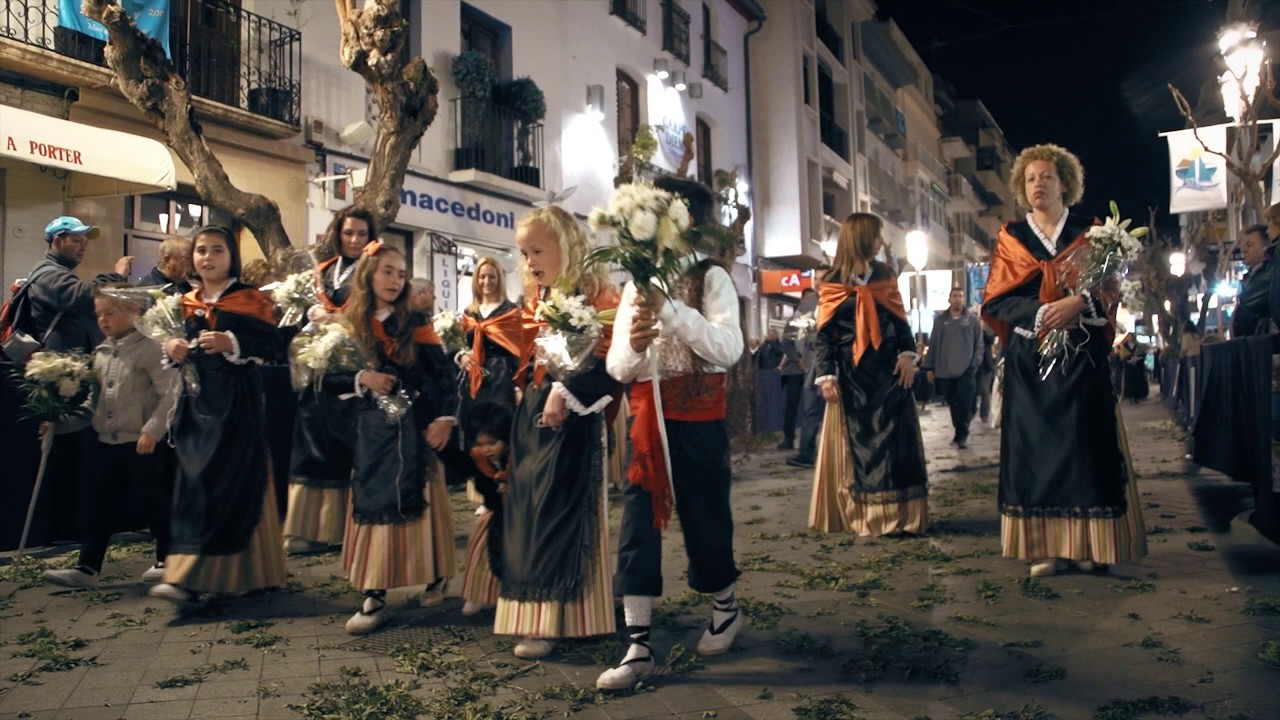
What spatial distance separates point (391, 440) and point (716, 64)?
2513 centimetres

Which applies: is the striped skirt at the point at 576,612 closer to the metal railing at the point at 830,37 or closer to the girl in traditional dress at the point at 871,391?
the girl in traditional dress at the point at 871,391

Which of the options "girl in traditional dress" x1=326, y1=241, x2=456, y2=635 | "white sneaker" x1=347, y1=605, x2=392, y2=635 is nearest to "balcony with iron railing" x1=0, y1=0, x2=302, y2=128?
"girl in traditional dress" x1=326, y1=241, x2=456, y2=635

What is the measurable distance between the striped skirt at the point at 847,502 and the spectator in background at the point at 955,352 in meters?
5.15

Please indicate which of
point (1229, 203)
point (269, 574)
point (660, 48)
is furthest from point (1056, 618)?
point (660, 48)

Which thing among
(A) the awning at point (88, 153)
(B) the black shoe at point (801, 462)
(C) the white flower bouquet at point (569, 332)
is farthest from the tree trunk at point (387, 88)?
(C) the white flower bouquet at point (569, 332)

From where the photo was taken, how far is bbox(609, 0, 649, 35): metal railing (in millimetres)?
22484

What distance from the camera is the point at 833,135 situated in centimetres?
3653

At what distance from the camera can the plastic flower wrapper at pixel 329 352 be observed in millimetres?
4883

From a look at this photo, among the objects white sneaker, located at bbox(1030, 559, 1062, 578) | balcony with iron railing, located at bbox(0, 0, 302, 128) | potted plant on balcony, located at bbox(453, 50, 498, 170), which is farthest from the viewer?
potted plant on balcony, located at bbox(453, 50, 498, 170)

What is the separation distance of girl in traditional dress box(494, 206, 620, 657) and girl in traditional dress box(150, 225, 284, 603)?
5.66ft

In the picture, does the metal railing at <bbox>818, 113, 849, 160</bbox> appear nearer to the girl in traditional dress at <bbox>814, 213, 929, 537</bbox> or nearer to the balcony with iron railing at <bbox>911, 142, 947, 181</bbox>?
the balcony with iron railing at <bbox>911, 142, 947, 181</bbox>

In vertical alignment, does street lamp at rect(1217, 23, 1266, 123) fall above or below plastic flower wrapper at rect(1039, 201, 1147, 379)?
above

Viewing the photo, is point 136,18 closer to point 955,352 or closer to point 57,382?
point 57,382

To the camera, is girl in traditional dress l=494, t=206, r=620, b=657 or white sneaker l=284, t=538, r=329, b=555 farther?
white sneaker l=284, t=538, r=329, b=555
